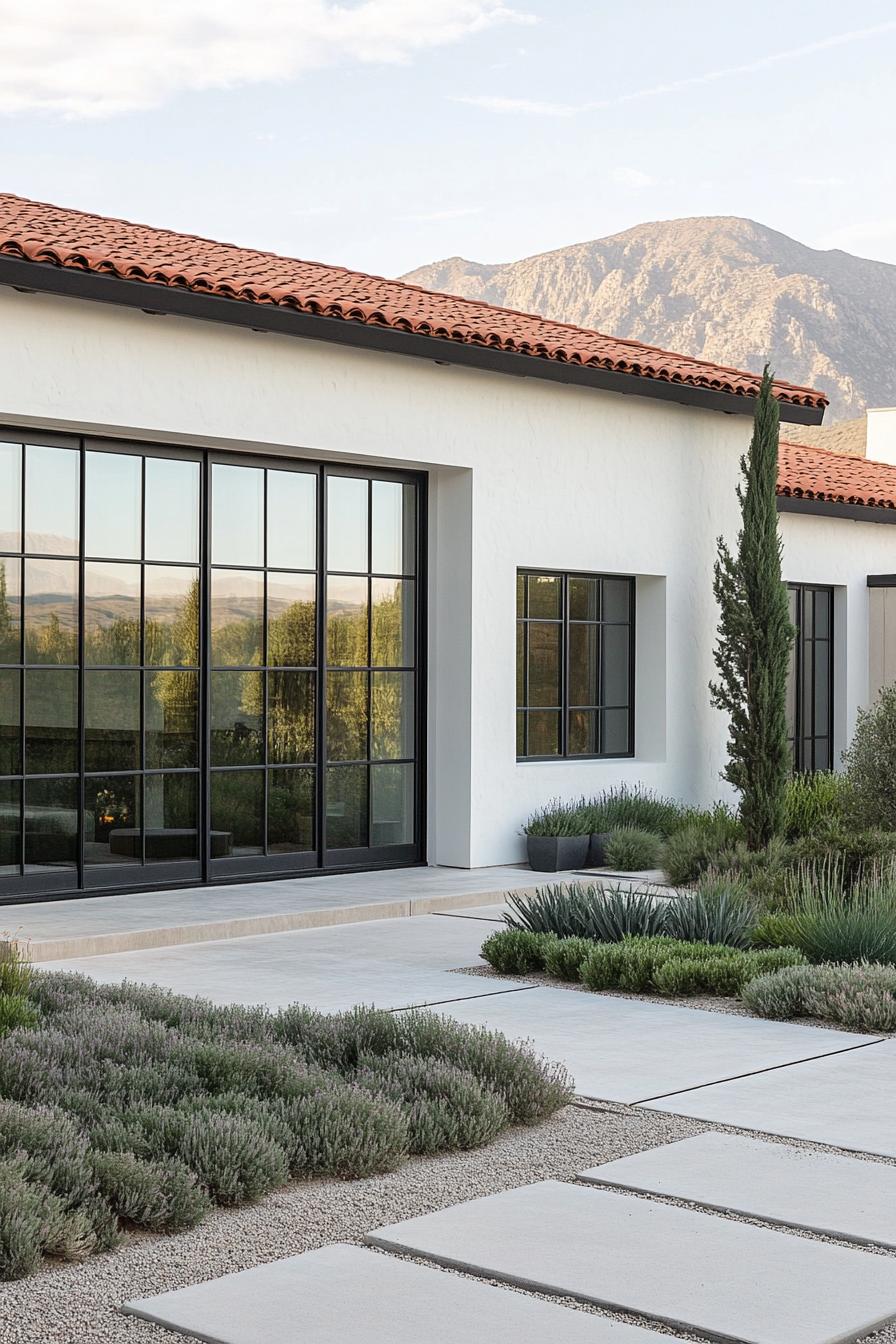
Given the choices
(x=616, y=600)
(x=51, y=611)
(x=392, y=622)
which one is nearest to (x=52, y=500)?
(x=51, y=611)

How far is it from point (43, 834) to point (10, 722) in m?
0.79

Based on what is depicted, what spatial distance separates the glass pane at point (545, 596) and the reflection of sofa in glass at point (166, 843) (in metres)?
3.61

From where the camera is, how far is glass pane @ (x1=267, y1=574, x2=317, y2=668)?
41.3ft

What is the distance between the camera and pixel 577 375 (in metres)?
14.1

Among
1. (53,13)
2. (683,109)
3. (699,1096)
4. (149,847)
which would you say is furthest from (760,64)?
(699,1096)

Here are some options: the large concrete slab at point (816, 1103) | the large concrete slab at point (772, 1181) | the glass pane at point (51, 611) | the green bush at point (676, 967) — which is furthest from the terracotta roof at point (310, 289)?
the large concrete slab at point (772, 1181)

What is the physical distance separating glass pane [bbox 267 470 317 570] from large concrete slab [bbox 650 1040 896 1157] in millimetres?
6707

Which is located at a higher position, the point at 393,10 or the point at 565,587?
the point at 393,10

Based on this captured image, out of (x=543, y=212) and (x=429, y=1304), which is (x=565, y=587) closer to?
(x=429, y=1304)

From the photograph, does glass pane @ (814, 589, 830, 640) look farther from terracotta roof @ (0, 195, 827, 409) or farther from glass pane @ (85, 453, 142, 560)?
glass pane @ (85, 453, 142, 560)

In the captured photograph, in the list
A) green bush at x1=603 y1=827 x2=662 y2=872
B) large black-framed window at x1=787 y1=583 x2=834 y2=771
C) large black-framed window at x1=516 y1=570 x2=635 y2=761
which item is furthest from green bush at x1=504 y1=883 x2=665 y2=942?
large black-framed window at x1=787 y1=583 x2=834 y2=771

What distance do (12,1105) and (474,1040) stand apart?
1810 millimetres

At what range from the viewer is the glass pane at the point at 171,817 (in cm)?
1176

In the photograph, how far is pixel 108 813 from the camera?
37.7ft
